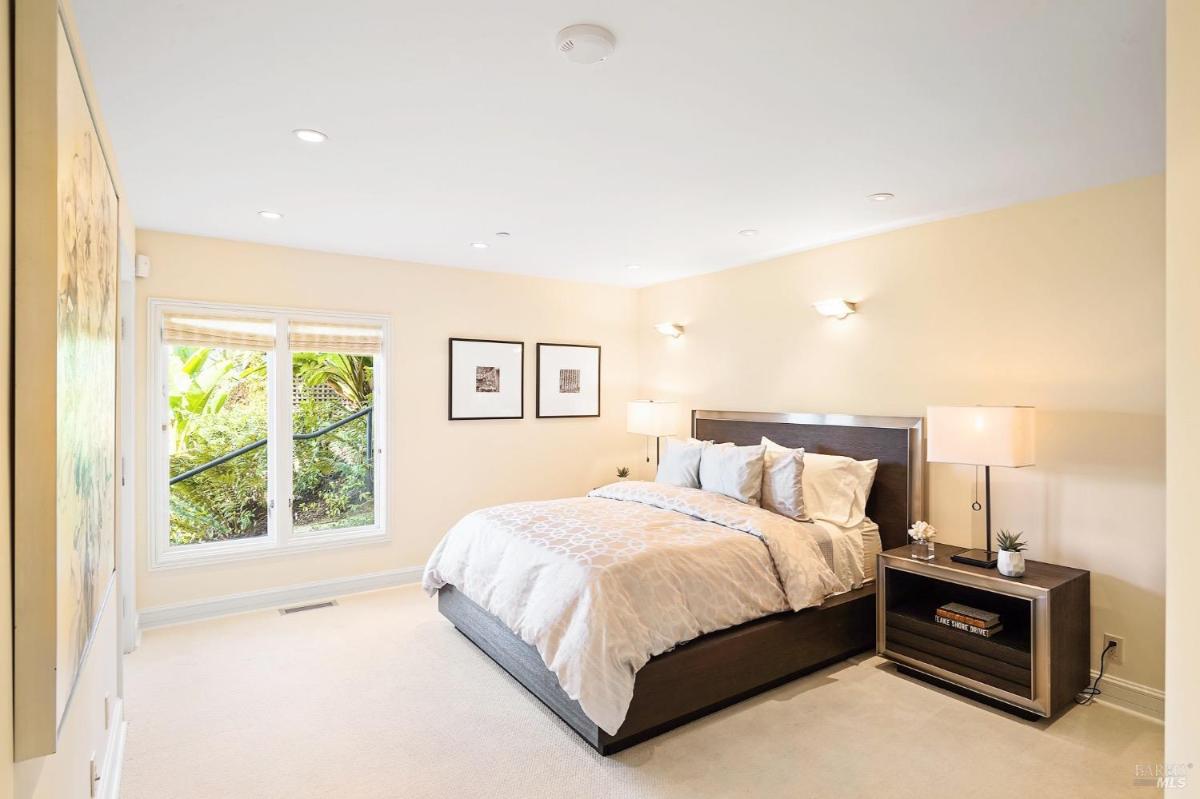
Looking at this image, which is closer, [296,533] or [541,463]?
[296,533]

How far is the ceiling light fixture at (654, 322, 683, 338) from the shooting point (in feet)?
18.6

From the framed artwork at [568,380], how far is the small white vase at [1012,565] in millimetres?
3546

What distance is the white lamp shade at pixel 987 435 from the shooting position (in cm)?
315

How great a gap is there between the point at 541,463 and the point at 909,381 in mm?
3007

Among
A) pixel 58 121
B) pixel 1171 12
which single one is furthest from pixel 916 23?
pixel 58 121

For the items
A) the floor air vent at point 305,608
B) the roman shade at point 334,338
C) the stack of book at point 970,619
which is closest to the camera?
the stack of book at point 970,619

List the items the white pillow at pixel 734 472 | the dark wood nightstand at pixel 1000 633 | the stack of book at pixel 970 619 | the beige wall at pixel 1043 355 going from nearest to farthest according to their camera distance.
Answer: the dark wood nightstand at pixel 1000 633, the beige wall at pixel 1043 355, the stack of book at pixel 970 619, the white pillow at pixel 734 472

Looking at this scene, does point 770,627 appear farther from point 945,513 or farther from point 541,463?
point 541,463

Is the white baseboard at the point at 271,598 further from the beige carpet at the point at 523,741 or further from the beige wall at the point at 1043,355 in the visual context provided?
the beige wall at the point at 1043,355

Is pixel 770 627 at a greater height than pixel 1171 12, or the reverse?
pixel 1171 12

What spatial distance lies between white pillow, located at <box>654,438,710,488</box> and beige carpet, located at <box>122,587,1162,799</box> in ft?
4.83

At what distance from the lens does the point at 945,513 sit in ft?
12.5

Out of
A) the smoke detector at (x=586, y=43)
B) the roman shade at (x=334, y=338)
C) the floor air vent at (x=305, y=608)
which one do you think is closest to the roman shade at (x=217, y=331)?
the roman shade at (x=334, y=338)

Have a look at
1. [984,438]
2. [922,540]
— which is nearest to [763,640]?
[922,540]
